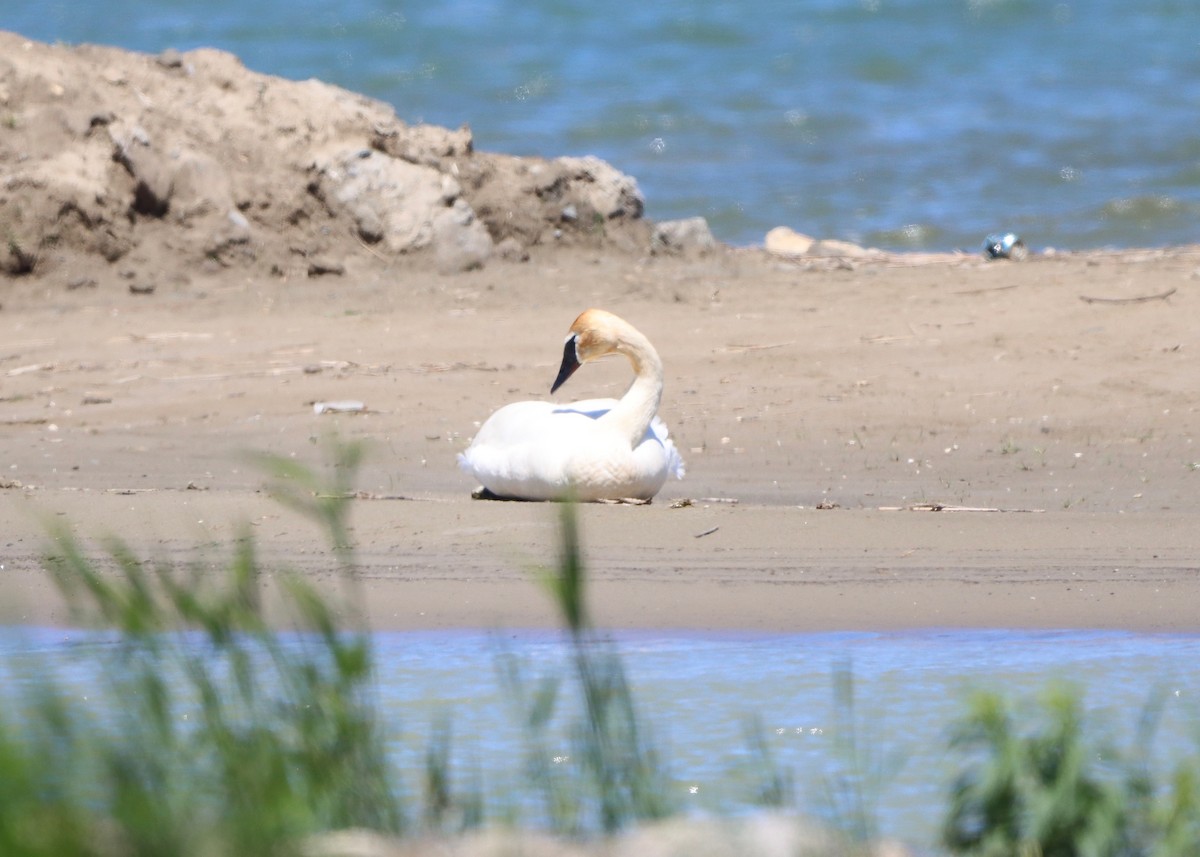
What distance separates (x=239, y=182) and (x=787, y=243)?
15.5ft

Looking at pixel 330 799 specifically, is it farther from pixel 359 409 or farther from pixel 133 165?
pixel 133 165

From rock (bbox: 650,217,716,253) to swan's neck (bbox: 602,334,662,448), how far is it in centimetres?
563

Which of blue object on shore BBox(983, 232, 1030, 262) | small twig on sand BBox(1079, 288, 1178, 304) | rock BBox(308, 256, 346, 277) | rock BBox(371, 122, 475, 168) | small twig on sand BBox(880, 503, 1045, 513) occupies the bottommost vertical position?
small twig on sand BBox(880, 503, 1045, 513)

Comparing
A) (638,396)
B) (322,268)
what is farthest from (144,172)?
(638,396)

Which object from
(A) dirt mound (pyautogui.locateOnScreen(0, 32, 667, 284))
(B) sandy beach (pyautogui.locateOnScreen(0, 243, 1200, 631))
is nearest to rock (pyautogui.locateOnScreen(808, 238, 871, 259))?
(B) sandy beach (pyautogui.locateOnScreen(0, 243, 1200, 631))

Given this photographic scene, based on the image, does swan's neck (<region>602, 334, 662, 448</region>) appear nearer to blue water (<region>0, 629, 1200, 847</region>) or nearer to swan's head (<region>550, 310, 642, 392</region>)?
swan's head (<region>550, 310, 642, 392</region>)

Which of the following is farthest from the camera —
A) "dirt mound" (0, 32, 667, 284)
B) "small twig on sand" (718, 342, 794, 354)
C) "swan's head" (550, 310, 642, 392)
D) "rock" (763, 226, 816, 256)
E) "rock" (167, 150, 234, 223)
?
"rock" (763, 226, 816, 256)

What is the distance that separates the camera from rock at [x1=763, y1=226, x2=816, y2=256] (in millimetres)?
15111

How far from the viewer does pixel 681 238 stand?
14086mm

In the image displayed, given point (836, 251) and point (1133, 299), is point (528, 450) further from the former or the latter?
point (836, 251)

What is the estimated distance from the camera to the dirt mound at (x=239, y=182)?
1273 centimetres

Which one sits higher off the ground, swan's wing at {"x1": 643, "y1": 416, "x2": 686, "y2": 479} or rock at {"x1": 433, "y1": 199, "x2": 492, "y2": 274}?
rock at {"x1": 433, "y1": 199, "x2": 492, "y2": 274}

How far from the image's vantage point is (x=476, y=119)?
78.9ft

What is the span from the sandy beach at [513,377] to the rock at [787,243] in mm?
594
